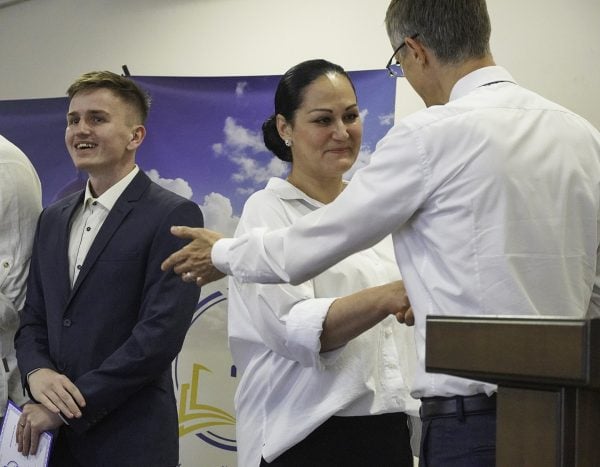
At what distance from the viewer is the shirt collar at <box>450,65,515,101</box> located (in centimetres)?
179

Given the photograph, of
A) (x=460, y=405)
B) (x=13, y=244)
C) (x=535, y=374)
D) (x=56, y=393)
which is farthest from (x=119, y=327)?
(x=535, y=374)

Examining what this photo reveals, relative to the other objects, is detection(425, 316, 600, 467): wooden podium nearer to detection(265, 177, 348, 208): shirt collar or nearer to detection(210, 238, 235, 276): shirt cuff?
detection(210, 238, 235, 276): shirt cuff

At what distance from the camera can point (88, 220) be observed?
2.75 meters

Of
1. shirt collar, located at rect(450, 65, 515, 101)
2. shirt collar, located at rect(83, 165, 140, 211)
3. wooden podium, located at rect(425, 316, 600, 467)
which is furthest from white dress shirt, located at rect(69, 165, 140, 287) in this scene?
wooden podium, located at rect(425, 316, 600, 467)

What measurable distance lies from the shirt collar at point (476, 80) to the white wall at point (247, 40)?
6.88 feet

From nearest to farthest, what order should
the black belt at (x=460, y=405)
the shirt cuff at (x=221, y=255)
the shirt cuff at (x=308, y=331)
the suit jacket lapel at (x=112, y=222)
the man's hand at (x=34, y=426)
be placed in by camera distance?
the black belt at (x=460, y=405) → the shirt cuff at (x=221, y=255) → the shirt cuff at (x=308, y=331) → the man's hand at (x=34, y=426) → the suit jacket lapel at (x=112, y=222)

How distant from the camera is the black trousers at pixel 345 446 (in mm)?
2191

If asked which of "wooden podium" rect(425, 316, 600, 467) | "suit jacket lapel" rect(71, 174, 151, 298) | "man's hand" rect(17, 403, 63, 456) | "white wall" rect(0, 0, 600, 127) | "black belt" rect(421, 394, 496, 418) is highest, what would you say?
"white wall" rect(0, 0, 600, 127)

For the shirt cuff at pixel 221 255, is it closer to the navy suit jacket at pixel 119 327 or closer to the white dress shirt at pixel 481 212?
the white dress shirt at pixel 481 212

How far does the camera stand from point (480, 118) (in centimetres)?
165

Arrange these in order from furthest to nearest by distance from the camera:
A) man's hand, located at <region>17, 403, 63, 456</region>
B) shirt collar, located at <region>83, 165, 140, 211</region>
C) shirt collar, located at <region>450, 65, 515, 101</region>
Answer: shirt collar, located at <region>83, 165, 140, 211</region> → man's hand, located at <region>17, 403, 63, 456</region> → shirt collar, located at <region>450, 65, 515, 101</region>

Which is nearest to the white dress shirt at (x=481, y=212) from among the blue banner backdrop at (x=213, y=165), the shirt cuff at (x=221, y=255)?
the shirt cuff at (x=221, y=255)

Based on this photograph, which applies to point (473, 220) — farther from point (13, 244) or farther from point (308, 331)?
point (13, 244)

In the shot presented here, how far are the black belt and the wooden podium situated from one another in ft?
1.82
